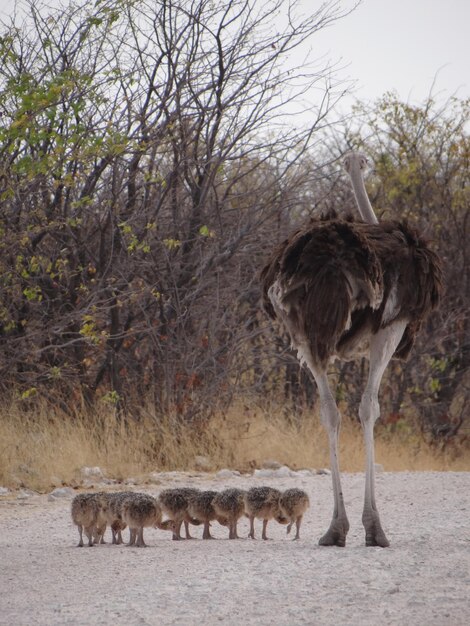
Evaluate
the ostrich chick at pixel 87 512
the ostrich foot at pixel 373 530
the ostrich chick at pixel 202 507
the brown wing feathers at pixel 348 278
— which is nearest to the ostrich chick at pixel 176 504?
the ostrich chick at pixel 202 507

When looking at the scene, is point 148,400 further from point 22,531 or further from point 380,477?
point 22,531

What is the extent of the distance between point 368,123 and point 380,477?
30.0ft

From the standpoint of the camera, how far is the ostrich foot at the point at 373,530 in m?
7.32

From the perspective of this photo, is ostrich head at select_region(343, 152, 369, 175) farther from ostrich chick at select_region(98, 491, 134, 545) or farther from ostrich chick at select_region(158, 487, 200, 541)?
ostrich chick at select_region(98, 491, 134, 545)

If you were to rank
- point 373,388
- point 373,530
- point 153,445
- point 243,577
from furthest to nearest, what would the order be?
point 153,445, point 373,388, point 373,530, point 243,577

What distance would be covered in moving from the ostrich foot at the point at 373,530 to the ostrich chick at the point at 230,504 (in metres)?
1.06

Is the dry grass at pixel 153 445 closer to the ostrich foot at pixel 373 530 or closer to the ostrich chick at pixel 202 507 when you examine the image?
the ostrich chick at pixel 202 507

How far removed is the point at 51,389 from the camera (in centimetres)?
1327

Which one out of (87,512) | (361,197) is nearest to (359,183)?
(361,197)

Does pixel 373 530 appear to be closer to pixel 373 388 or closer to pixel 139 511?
pixel 373 388

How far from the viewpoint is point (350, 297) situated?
7.10 m

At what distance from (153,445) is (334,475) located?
17.6ft

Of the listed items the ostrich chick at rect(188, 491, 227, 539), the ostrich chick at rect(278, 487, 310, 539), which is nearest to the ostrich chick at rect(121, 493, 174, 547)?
the ostrich chick at rect(188, 491, 227, 539)

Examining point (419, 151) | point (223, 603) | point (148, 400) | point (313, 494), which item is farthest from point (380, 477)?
point (419, 151)
